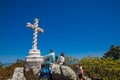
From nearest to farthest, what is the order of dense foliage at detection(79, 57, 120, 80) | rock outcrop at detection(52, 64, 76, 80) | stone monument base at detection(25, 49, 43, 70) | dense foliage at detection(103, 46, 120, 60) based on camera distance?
rock outcrop at detection(52, 64, 76, 80)
stone monument base at detection(25, 49, 43, 70)
dense foliage at detection(79, 57, 120, 80)
dense foliage at detection(103, 46, 120, 60)

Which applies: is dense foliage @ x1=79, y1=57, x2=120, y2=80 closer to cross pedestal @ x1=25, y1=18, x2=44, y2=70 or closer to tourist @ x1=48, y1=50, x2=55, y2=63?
cross pedestal @ x1=25, y1=18, x2=44, y2=70

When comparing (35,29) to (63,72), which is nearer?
(63,72)

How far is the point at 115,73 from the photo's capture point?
31.7 meters

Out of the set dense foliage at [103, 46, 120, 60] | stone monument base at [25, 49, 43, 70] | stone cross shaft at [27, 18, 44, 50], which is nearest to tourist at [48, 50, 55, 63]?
stone monument base at [25, 49, 43, 70]

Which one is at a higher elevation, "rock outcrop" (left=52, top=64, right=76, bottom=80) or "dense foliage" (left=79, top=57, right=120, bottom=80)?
"dense foliage" (left=79, top=57, right=120, bottom=80)

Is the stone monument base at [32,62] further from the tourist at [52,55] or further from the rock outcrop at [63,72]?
the rock outcrop at [63,72]

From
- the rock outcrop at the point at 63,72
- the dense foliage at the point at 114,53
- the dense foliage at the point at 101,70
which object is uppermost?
the dense foliage at the point at 114,53

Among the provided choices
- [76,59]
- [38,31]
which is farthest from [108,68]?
[38,31]

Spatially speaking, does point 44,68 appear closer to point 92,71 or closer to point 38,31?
point 38,31

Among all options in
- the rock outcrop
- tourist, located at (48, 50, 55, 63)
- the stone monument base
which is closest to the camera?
the rock outcrop

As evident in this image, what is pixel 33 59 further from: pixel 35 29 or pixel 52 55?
pixel 35 29

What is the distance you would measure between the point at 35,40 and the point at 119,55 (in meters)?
43.1

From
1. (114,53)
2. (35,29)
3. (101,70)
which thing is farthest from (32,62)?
(114,53)

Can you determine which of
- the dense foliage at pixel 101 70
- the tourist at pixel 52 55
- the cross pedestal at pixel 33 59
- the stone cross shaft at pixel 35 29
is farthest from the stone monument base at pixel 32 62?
the dense foliage at pixel 101 70
